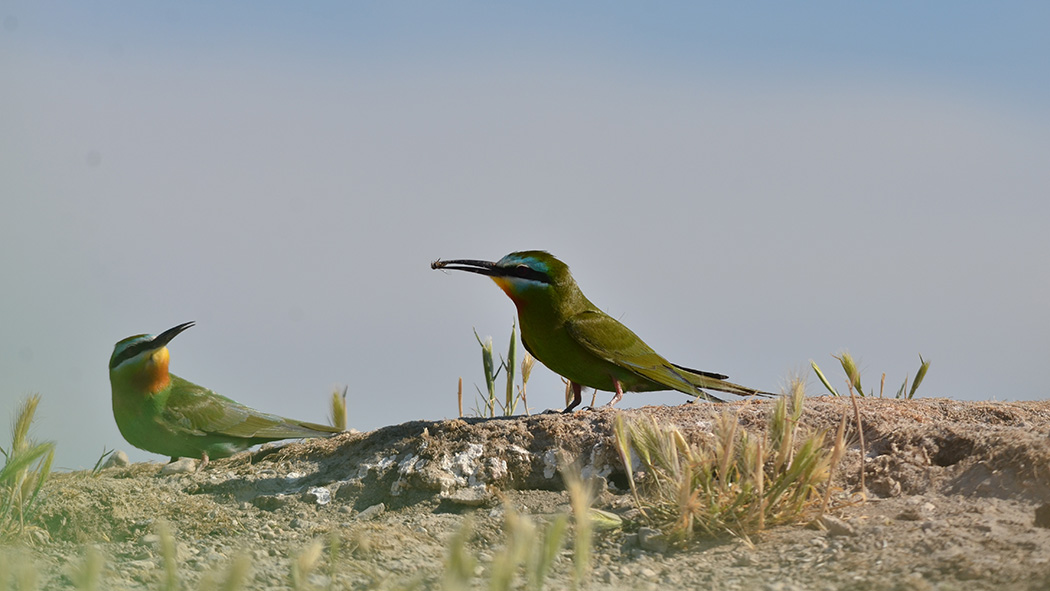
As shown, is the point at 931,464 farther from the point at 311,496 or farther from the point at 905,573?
the point at 311,496

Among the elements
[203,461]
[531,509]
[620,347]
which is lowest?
[531,509]

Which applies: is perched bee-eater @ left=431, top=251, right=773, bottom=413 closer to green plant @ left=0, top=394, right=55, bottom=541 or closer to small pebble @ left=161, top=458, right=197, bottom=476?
small pebble @ left=161, top=458, right=197, bottom=476

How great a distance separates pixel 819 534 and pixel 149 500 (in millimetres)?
3540

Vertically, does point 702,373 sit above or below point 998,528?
above

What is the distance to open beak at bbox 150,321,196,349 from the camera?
21.2 ft

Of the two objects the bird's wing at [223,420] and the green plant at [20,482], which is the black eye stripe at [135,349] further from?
the green plant at [20,482]

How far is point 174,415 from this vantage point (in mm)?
6262

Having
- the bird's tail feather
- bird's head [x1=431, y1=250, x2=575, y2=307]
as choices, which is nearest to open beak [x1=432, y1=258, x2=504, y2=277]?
bird's head [x1=431, y1=250, x2=575, y2=307]

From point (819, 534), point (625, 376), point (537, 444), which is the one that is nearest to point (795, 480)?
point (819, 534)

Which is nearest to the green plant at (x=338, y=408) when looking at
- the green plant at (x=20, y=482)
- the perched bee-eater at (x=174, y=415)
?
the perched bee-eater at (x=174, y=415)

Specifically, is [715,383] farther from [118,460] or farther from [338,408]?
[118,460]

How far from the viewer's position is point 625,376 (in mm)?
6418

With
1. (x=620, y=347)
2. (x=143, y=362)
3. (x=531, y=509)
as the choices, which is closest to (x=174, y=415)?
(x=143, y=362)

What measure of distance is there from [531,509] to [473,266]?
251 centimetres
